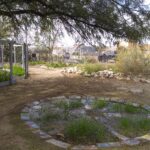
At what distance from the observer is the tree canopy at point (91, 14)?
642cm

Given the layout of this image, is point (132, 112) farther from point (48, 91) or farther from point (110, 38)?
point (48, 91)

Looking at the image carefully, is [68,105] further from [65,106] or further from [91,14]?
[91,14]

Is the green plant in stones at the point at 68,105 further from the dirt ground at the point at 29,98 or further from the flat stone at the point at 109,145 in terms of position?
the flat stone at the point at 109,145

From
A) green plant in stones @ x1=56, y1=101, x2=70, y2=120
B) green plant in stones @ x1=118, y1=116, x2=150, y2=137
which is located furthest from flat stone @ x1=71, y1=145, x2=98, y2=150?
green plant in stones @ x1=56, y1=101, x2=70, y2=120

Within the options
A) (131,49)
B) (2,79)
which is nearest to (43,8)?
(2,79)

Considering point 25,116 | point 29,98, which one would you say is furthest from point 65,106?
point 29,98

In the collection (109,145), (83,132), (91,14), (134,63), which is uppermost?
(91,14)

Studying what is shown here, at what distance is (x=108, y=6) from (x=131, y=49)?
5.27 meters

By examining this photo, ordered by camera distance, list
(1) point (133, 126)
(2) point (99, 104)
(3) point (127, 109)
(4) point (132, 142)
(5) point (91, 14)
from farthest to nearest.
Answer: (5) point (91, 14), (2) point (99, 104), (3) point (127, 109), (1) point (133, 126), (4) point (132, 142)

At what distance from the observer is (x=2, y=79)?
877 centimetres

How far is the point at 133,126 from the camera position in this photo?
4582 mm

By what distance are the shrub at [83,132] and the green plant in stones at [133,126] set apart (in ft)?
1.37

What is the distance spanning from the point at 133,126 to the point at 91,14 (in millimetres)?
2939

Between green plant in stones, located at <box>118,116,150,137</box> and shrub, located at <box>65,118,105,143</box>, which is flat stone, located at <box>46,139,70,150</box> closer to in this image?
shrub, located at <box>65,118,105,143</box>
